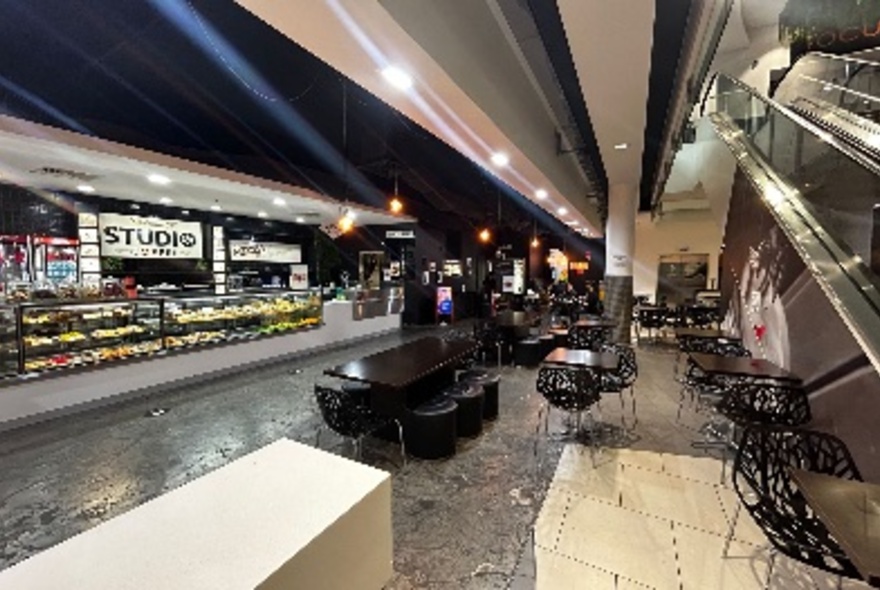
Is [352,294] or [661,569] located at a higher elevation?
[352,294]

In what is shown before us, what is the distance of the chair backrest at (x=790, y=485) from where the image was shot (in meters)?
1.83

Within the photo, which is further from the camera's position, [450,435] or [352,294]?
[352,294]

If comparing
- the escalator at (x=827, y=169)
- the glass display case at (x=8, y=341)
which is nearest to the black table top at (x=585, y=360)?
the escalator at (x=827, y=169)

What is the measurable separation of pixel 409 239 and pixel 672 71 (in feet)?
28.2

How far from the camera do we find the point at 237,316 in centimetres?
671

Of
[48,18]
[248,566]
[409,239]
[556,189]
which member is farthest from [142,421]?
[409,239]

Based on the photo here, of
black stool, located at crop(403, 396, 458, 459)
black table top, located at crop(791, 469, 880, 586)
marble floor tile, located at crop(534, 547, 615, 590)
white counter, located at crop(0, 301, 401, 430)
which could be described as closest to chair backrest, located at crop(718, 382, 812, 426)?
black table top, located at crop(791, 469, 880, 586)

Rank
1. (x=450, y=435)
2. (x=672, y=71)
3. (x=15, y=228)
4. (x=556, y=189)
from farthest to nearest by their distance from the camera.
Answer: (x=556, y=189) → (x=15, y=228) → (x=672, y=71) → (x=450, y=435)

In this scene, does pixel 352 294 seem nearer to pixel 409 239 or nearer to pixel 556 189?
pixel 409 239

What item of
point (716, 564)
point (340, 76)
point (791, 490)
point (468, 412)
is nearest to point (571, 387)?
point (468, 412)

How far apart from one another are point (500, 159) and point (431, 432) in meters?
3.12

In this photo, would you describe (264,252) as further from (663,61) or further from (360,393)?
(663,61)

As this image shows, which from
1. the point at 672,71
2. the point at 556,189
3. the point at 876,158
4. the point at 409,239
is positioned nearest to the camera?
the point at 876,158

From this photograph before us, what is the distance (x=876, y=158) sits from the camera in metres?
3.01
